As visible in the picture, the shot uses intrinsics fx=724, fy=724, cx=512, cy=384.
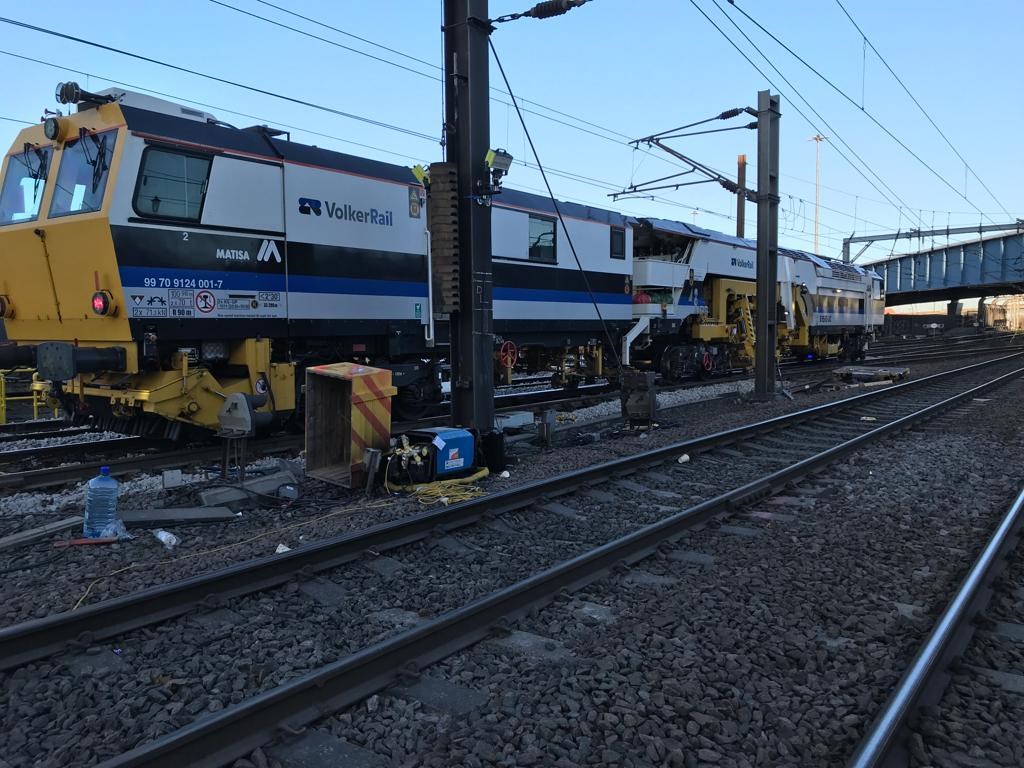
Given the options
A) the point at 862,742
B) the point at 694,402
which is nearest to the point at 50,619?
the point at 862,742

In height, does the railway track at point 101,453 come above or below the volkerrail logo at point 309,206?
below

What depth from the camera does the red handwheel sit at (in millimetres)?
12578

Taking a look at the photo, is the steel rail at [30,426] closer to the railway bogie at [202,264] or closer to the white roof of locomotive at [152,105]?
the railway bogie at [202,264]

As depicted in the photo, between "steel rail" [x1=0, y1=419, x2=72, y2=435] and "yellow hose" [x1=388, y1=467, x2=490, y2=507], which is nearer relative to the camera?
"yellow hose" [x1=388, y1=467, x2=490, y2=507]

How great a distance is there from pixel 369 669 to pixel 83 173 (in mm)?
6905

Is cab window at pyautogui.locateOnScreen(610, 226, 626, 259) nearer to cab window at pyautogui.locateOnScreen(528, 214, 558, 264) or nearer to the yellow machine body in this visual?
cab window at pyautogui.locateOnScreen(528, 214, 558, 264)

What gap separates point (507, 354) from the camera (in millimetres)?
12641

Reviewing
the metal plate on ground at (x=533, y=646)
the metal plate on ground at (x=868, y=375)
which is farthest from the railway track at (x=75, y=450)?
the metal plate on ground at (x=868, y=375)

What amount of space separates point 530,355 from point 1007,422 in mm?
8117

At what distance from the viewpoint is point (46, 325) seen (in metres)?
8.35

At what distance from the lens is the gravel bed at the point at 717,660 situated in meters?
2.89

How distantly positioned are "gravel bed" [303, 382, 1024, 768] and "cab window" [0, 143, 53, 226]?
7810mm

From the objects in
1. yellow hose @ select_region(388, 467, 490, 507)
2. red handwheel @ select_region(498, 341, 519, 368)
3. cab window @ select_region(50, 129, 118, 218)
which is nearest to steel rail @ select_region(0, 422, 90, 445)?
cab window @ select_region(50, 129, 118, 218)

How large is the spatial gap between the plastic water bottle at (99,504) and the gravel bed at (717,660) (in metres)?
3.21
